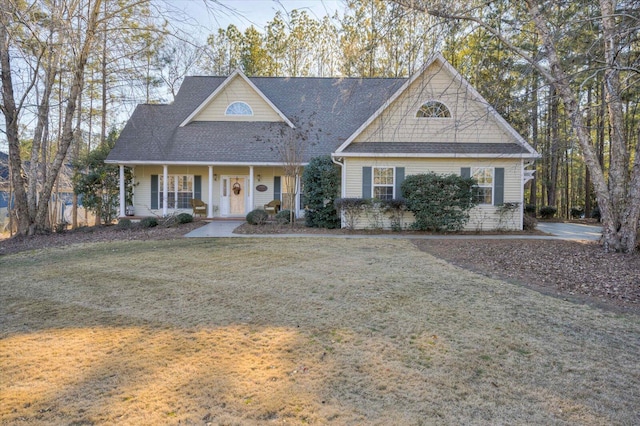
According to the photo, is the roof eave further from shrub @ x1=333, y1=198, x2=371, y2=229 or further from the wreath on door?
the wreath on door

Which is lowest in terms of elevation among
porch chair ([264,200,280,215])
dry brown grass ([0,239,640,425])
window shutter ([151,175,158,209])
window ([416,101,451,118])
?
dry brown grass ([0,239,640,425])

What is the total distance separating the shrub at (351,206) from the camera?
13.5 metres

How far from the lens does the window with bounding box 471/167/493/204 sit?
13.9 metres

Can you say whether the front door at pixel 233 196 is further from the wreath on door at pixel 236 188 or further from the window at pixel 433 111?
the window at pixel 433 111

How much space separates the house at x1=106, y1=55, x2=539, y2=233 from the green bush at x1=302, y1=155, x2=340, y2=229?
493mm

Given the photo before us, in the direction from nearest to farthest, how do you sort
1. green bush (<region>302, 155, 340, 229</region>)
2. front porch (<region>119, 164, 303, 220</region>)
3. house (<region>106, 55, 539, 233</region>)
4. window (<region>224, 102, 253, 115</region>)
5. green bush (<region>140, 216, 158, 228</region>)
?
green bush (<region>302, 155, 340, 229</region>) → house (<region>106, 55, 539, 233</region>) → green bush (<region>140, 216, 158, 228</region>) → front porch (<region>119, 164, 303, 220</region>) → window (<region>224, 102, 253, 115</region>)

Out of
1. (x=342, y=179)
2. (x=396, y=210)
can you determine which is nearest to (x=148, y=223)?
(x=342, y=179)

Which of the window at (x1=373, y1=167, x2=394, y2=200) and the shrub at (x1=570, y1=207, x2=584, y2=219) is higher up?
the window at (x1=373, y1=167, x2=394, y2=200)

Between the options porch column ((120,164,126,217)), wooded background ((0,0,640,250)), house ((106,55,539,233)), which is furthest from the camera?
porch column ((120,164,126,217))

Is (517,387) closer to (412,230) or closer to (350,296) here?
(350,296)

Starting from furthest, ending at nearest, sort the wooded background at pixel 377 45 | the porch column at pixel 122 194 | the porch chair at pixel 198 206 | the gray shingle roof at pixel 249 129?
the porch chair at pixel 198 206
the gray shingle roof at pixel 249 129
the porch column at pixel 122 194
the wooded background at pixel 377 45

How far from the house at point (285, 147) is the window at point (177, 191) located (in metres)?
0.05

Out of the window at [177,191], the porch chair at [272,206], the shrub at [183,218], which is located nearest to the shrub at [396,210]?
the porch chair at [272,206]

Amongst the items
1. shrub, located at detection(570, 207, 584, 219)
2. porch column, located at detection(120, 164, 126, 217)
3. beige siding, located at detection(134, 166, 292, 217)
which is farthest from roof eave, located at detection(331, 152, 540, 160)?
shrub, located at detection(570, 207, 584, 219)
